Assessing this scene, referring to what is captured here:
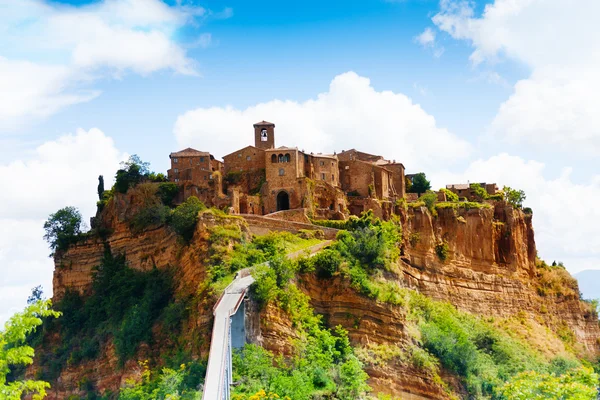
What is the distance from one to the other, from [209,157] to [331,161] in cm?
1008

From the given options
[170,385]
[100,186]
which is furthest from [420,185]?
[170,385]

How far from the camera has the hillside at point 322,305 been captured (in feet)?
161

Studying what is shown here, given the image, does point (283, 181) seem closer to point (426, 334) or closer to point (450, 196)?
point (450, 196)

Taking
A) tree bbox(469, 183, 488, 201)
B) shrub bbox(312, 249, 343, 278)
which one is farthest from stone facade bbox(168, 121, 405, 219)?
shrub bbox(312, 249, 343, 278)

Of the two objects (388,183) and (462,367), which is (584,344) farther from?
(462,367)

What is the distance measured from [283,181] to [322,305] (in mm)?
18507

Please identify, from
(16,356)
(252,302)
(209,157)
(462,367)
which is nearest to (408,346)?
(462,367)

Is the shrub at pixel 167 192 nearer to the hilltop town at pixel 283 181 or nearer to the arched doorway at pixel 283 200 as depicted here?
the hilltop town at pixel 283 181

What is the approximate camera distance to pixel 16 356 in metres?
23.6

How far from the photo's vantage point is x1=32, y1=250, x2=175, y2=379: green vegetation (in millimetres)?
59812

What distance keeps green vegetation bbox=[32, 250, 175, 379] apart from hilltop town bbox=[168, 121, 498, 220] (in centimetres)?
787

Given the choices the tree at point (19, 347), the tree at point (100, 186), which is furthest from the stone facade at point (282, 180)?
the tree at point (19, 347)

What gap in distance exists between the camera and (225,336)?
40.6 m

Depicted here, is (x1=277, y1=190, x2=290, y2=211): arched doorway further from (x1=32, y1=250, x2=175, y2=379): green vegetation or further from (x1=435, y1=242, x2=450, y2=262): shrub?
(x1=435, y1=242, x2=450, y2=262): shrub
